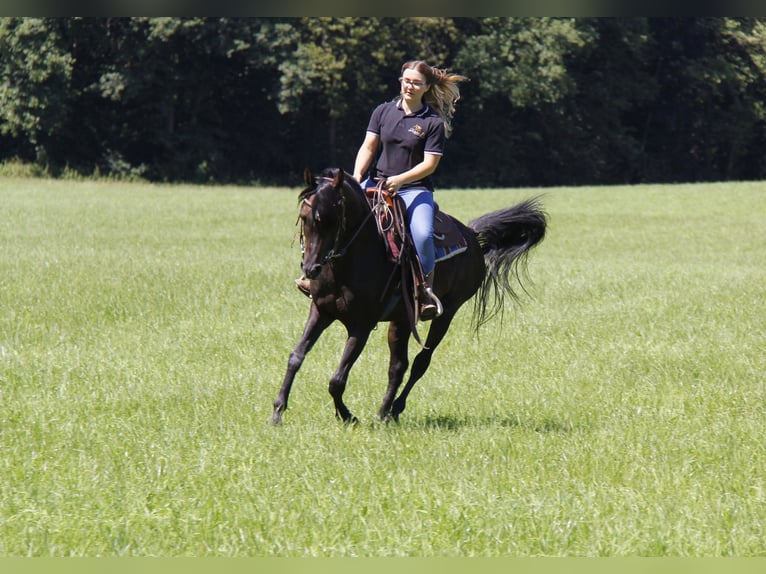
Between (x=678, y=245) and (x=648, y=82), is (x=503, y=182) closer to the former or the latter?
(x=648, y=82)

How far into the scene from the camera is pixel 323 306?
8.72 meters

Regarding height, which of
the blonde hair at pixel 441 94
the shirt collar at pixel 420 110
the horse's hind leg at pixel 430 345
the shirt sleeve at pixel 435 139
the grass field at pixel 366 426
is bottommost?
the grass field at pixel 366 426

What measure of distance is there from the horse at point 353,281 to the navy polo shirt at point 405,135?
543 mm

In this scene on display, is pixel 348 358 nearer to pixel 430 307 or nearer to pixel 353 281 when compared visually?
pixel 353 281

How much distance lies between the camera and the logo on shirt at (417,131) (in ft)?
29.3

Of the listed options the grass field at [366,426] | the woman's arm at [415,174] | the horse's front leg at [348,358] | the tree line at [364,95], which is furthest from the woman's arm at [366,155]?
the tree line at [364,95]

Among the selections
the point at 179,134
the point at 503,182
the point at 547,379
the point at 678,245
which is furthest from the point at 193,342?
the point at 503,182

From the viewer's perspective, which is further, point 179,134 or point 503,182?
point 503,182

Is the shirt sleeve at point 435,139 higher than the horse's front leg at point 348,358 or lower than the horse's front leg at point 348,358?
higher

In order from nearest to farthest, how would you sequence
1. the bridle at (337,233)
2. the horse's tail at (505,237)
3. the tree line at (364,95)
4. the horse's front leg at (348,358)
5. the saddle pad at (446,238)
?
the bridle at (337,233) → the horse's front leg at (348,358) → the saddle pad at (446,238) → the horse's tail at (505,237) → the tree line at (364,95)

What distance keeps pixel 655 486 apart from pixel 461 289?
334 cm

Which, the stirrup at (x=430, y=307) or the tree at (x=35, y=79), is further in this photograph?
the tree at (x=35, y=79)

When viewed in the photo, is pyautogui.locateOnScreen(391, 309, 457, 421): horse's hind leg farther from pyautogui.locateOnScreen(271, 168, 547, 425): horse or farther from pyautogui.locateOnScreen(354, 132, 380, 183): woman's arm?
pyautogui.locateOnScreen(354, 132, 380, 183): woman's arm

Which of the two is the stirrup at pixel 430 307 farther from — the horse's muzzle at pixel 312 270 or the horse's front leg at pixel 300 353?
the horse's muzzle at pixel 312 270
